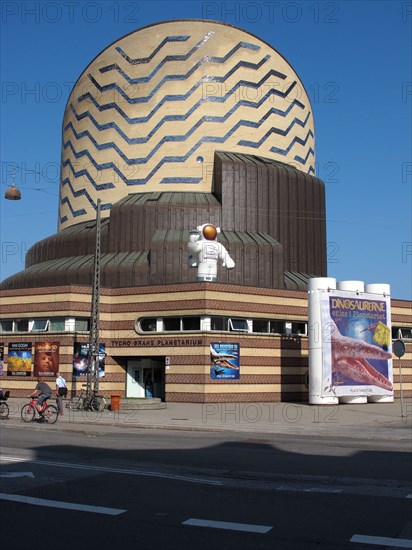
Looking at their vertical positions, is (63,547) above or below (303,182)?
below

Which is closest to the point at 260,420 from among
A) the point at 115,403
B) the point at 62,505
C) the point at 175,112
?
the point at 115,403

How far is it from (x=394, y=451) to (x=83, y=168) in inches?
1610

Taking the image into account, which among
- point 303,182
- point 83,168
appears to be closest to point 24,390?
point 83,168

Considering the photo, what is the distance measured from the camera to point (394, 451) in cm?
1570

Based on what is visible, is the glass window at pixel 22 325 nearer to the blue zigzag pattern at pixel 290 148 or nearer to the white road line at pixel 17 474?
the blue zigzag pattern at pixel 290 148

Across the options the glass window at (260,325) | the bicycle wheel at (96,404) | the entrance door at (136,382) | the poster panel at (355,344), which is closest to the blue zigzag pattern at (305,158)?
the glass window at (260,325)

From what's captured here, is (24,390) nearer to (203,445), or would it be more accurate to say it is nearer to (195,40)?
(203,445)

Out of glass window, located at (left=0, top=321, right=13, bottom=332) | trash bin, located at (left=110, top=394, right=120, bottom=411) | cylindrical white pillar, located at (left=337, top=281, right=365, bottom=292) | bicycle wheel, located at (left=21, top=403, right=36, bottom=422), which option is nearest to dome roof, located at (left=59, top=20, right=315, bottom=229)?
glass window, located at (left=0, top=321, right=13, bottom=332)

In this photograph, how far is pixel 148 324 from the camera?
36719 mm

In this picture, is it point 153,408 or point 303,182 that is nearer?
point 153,408

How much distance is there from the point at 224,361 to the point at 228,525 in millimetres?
26475

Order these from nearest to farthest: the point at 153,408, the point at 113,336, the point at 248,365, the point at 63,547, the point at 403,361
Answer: the point at 63,547 < the point at 153,408 < the point at 248,365 < the point at 113,336 < the point at 403,361

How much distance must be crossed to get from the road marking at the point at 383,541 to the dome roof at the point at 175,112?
1629 inches

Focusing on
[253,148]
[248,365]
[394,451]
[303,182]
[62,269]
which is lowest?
[394,451]
